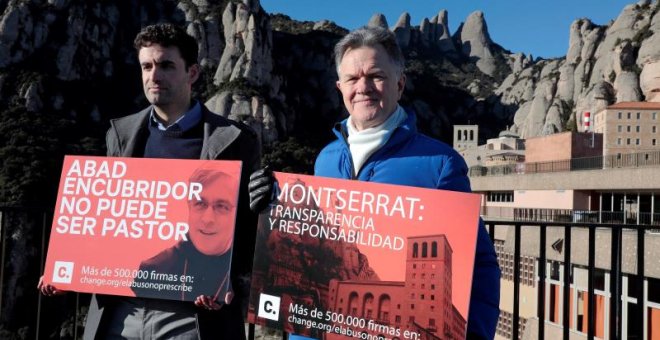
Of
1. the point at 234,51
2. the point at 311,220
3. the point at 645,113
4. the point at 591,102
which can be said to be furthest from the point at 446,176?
the point at 234,51

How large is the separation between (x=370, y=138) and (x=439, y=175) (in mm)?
374

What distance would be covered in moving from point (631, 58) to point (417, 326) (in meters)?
71.4

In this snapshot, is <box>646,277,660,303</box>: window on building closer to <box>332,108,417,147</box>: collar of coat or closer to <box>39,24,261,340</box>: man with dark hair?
<box>332,108,417,147</box>: collar of coat

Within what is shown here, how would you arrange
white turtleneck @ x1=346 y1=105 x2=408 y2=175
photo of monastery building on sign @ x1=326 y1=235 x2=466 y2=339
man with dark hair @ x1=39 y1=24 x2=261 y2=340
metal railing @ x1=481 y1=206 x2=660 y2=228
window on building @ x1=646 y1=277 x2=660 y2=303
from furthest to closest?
1. metal railing @ x1=481 y1=206 x2=660 y2=228
2. window on building @ x1=646 y1=277 x2=660 y2=303
3. man with dark hair @ x1=39 y1=24 x2=261 y2=340
4. white turtleneck @ x1=346 y1=105 x2=408 y2=175
5. photo of monastery building on sign @ x1=326 y1=235 x2=466 y2=339

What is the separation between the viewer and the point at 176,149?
8.63 ft

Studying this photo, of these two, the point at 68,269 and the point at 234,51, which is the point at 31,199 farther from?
the point at 68,269

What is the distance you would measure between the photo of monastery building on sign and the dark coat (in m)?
0.54

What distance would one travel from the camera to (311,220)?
2.43 metres

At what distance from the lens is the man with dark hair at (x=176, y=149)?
2.44m

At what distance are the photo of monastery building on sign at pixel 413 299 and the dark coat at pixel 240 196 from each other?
54 cm

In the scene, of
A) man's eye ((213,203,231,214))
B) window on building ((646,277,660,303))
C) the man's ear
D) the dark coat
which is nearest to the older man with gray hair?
the dark coat

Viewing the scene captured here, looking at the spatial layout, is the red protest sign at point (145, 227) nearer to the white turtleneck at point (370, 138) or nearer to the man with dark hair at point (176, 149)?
the man with dark hair at point (176, 149)

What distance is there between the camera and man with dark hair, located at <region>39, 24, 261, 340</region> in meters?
2.44

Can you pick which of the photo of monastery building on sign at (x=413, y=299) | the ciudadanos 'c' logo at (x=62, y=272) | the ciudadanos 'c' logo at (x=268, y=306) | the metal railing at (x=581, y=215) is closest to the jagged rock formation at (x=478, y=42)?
the metal railing at (x=581, y=215)
